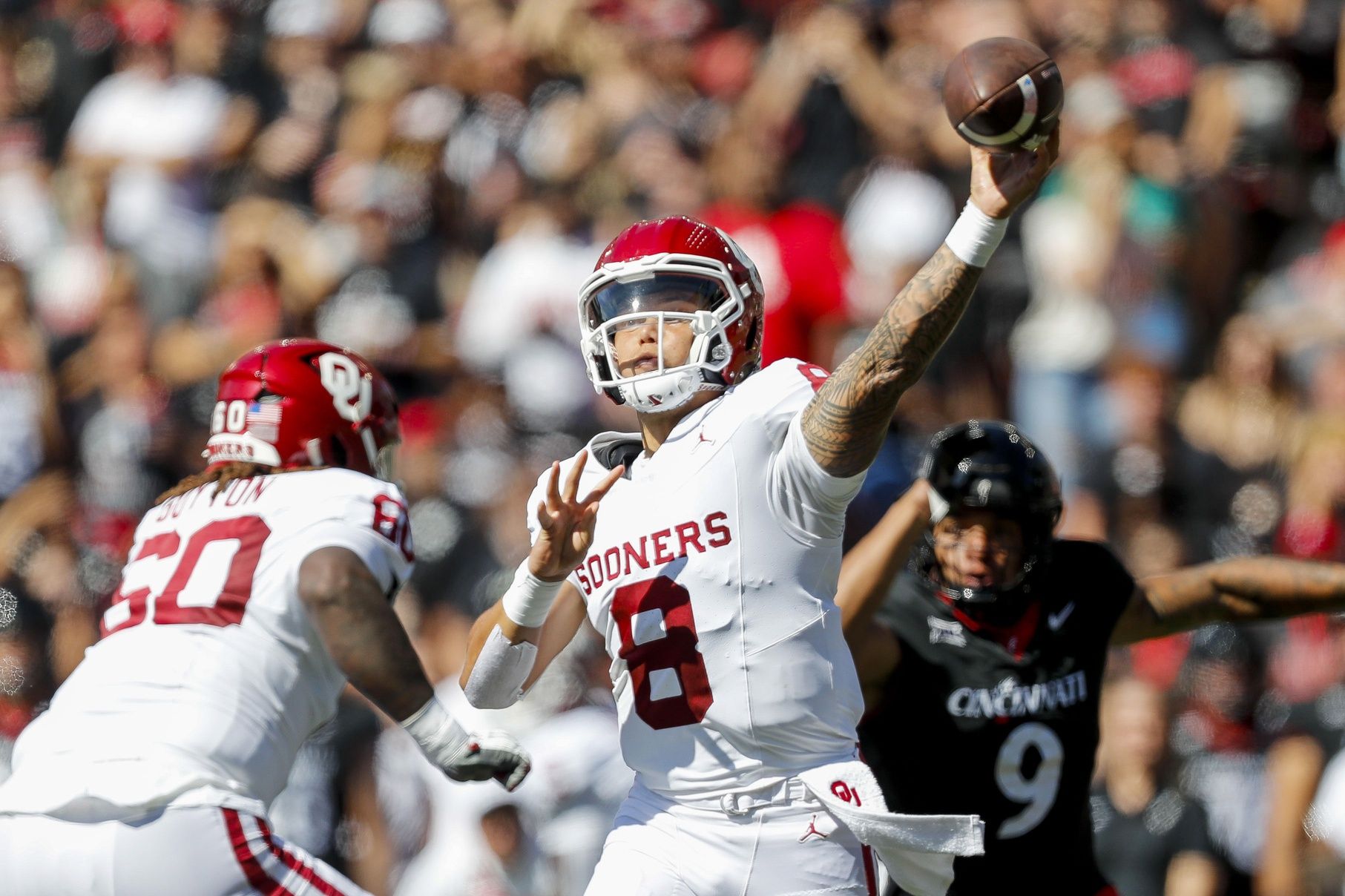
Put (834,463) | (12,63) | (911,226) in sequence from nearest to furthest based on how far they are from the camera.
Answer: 1. (834,463)
2. (911,226)
3. (12,63)

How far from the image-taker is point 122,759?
4.18 metres

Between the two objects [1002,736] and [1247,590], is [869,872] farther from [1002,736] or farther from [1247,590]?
[1247,590]

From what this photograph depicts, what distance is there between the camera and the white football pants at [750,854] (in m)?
4.05

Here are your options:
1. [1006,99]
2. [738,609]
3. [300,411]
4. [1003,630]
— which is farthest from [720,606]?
[1003,630]

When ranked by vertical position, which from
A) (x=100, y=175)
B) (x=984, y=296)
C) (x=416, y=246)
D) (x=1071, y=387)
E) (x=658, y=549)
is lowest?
(x=658, y=549)

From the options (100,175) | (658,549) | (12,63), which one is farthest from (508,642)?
(12,63)

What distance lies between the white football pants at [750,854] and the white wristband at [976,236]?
3.98ft

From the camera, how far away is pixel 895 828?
3.97 meters

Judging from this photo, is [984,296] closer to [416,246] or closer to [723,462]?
[416,246]

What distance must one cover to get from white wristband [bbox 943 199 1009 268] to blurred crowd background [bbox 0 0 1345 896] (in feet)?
9.72

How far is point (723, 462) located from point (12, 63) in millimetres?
9923

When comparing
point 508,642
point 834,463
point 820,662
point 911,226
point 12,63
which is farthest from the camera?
point 12,63

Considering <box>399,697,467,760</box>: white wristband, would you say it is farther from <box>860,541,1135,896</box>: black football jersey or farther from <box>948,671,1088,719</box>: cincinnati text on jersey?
<box>948,671,1088,719</box>: cincinnati text on jersey

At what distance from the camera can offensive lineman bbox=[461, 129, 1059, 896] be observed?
4.06 m
